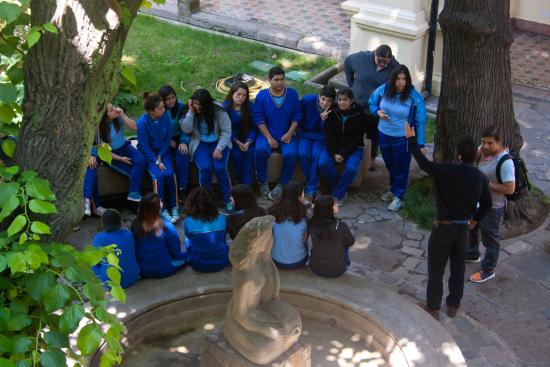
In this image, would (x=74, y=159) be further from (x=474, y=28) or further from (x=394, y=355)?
(x=474, y=28)

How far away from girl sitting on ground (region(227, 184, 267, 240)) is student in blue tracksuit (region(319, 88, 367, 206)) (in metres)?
1.78

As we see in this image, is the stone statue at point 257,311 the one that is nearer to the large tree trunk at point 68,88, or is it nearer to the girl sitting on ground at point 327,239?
the girl sitting on ground at point 327,239

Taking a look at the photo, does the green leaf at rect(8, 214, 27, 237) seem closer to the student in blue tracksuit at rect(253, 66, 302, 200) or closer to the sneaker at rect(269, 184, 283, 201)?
the student in blue tracksuit at rect(253, 66, 302, 200)

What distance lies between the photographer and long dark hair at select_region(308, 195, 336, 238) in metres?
6.84

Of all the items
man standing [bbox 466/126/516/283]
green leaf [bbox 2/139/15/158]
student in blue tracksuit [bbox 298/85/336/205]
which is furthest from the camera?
student in blue tracksuit [bbox 298/85/336/205]

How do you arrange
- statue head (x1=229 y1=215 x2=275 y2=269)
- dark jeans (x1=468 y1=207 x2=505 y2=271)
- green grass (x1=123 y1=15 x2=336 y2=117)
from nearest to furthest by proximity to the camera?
1. statue head (x1=229 y1=215 x2=275 y2=269)
2. dark jeans (x1=468 y1=207 x2=505 y2=271)
3. green grass (x1=123 y1=15 x2=336 y2=117)

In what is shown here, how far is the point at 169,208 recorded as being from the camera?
884cm

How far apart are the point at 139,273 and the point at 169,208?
6.66ft

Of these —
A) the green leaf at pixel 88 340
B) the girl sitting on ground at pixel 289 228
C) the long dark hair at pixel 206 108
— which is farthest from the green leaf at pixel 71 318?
the long dark hair at pixel 206 108

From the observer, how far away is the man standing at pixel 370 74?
30.3ft

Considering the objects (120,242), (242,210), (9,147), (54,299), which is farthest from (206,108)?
(54,299)

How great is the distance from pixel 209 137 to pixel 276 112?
807 mm

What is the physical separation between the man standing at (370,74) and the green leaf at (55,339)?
5.70 meters

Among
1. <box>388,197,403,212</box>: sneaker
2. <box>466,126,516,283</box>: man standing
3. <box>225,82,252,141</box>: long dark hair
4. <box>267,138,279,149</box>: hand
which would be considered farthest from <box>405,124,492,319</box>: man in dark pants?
<box>225,82,252,141</box>: long dark hair
